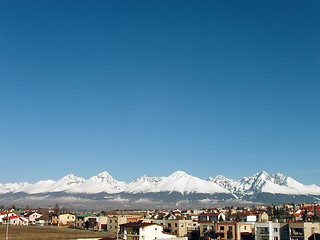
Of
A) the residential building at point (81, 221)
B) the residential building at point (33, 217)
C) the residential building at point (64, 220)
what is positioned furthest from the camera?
the residential building at point (33, 217)

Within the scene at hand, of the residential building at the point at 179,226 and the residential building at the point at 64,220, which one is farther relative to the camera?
the residential building at the point at 64,220

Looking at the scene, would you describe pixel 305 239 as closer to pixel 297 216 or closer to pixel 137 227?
pixel 137 227

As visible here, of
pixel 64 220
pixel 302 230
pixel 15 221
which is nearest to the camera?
pixel 302 230

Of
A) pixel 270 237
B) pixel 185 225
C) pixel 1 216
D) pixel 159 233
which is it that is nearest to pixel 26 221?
pixel 1 216

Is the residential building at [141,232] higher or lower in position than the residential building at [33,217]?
higher

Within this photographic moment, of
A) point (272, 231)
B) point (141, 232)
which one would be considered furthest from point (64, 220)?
A: point (272, 231)

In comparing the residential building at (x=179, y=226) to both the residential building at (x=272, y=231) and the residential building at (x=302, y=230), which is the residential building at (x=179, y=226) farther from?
the residential building at (x=302, y=230)

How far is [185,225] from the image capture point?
348 ft

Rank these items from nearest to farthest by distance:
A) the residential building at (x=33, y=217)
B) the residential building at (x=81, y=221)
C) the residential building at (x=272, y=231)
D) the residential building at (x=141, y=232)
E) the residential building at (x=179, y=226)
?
the residential building at (x=141, y=232)
the residential building at (x=272, y=231)
the residential building at (x=179, y=226)
the residential building at (x=81, y=221)
the residential building at (x=33, y=217)

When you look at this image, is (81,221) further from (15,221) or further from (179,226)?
Answer: (179,226)

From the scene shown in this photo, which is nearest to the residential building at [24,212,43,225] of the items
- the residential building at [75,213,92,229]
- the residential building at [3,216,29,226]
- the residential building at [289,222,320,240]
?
the residential building at [3,216,29,226]

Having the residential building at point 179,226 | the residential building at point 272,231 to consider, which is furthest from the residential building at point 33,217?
the residential building at point 272,231

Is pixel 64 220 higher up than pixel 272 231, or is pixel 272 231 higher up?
pixel 272 231

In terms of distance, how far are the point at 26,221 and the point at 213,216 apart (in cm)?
6439
